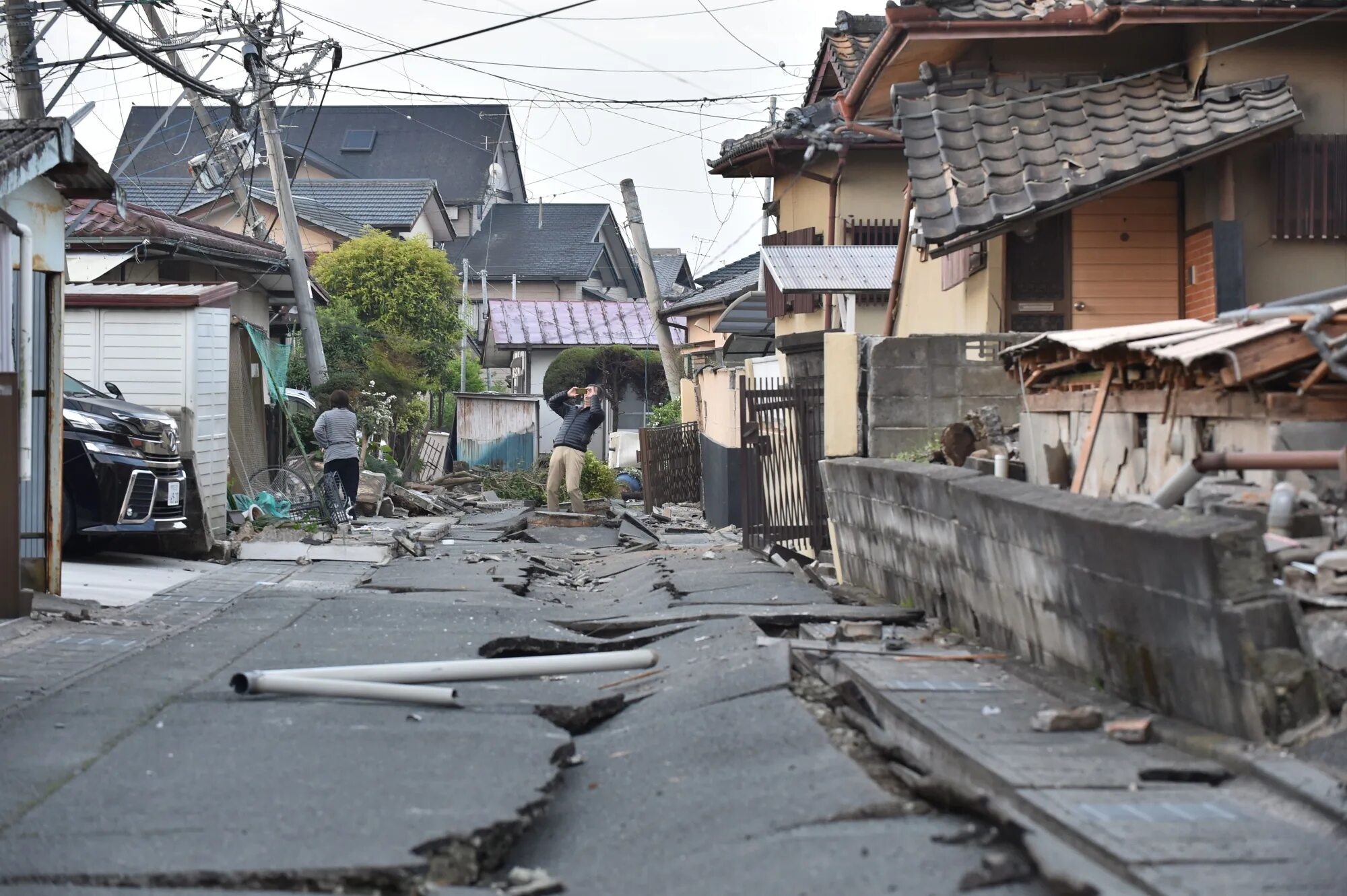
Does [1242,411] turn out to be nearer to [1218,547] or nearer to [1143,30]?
[1218,547]

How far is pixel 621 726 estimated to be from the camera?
6750 millimetres

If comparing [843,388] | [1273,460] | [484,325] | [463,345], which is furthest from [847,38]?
[484,325]

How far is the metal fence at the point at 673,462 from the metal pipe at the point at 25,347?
13.6m

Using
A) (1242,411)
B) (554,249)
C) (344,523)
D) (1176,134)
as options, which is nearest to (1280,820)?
(1242,411)

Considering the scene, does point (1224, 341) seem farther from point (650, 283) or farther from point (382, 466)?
point (650, 283)

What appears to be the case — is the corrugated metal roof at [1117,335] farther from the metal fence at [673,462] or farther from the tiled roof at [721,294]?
the tiled roof at [721,294]

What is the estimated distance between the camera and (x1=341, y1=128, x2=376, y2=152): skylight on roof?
5619 cm

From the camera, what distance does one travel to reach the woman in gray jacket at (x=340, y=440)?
17.1 m

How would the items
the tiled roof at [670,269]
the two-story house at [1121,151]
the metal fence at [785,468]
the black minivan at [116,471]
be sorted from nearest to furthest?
the two-story house at [1121,151] → the black minivan at [116,471] → the metal fence at [785,468] → the tiled roof at [670,269]

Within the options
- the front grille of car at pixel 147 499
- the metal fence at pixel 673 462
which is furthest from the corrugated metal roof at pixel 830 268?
the front grille of car at pixel 147 499

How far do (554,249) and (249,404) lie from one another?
3583 cm

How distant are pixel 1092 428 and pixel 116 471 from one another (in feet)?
25.3

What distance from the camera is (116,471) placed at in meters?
Result: 11.6

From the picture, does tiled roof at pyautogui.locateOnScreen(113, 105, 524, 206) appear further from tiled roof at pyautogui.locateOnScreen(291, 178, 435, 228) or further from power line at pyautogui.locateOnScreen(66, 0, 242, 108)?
power line at pyautogui.locateOnScreen(66, 0, 242, 108)
